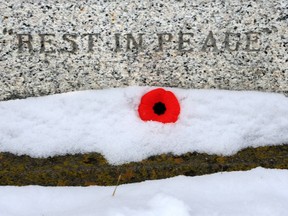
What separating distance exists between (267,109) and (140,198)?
0.80 m

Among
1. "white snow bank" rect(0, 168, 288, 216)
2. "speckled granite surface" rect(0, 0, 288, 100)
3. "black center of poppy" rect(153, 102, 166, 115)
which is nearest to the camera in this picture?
"white snow bank" rect(0, 168, 288, 216)

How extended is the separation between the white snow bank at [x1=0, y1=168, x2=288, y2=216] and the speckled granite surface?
0.49 metres

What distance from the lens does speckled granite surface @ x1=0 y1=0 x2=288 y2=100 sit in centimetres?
209

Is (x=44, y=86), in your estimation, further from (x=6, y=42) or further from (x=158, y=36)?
(x=158, y=36)

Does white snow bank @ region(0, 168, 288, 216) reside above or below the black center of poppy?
below

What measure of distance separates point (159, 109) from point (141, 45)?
34 centimetres

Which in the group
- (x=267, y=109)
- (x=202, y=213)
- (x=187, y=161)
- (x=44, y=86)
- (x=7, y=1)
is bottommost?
(x=202, y=213)

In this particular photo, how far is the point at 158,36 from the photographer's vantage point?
2.16 meters

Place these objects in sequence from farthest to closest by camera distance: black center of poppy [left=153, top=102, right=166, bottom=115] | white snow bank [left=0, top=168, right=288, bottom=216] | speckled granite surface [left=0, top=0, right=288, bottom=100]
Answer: black center of poppy [left=153, top=102, right=166, bottom=115], speckled granite surface [left=0, top=0, right=288, bottom=100], white snow bank [left=0, top=168, right=288, bottom=216]

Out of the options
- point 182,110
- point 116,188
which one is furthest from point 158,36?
point 116,188

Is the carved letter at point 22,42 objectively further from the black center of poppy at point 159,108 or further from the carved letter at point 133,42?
the black center of poppy at point 159,108

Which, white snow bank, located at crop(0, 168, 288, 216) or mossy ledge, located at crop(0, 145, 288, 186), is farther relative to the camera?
mossy ledge, located at crop(0, 145, 288, 186)

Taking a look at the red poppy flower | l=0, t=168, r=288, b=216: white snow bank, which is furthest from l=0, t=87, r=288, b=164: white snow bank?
l=0, t=168, r=288, b=216: white snow bank

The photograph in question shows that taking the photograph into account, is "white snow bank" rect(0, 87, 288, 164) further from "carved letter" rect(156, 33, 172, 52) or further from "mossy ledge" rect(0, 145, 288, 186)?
"carved letter" rect(156, 33, 172, 52)
